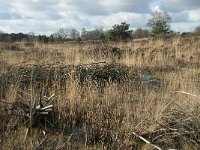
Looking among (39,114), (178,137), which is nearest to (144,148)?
(178,137)

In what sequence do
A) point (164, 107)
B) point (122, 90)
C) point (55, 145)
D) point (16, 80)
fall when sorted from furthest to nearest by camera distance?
point (16, 80)
point (122, 90)
point (164, 107)
point (55, 145)

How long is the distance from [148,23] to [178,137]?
34948 mm

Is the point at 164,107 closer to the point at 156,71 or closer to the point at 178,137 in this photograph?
the point at 178,137

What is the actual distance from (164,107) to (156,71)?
7.24m

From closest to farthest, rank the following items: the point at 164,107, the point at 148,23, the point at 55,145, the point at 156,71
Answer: the point at 55,145, the point at 164,107, the point at 156,71, the point at 148,23

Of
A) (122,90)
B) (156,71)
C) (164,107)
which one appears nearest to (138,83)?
(122,90)

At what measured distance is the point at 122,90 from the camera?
7621 millimetres

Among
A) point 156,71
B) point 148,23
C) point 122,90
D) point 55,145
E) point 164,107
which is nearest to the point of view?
point 55,145

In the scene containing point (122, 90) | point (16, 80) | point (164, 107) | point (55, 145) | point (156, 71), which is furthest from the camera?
point (156, 71)

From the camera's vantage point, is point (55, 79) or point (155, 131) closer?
point (155, 131)

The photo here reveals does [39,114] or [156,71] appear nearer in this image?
[39,114]

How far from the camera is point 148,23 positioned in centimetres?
3991

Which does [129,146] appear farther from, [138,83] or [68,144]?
[138,83]

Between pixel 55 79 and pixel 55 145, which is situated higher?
pixel 55 79
